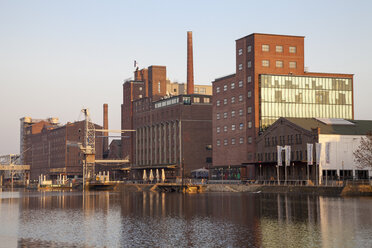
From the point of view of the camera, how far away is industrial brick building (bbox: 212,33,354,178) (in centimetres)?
16038

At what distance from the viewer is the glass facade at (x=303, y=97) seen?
161 meters

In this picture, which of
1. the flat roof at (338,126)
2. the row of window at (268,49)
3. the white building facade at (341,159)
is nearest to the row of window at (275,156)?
the white building facade at (341,159)

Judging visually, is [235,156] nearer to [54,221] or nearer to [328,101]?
[328,101]

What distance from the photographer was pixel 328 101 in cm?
16775

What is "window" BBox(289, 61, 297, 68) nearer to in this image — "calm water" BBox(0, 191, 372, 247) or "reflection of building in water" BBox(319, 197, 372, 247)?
"reflection of building in water" BBox(319, 197, 372, 247)

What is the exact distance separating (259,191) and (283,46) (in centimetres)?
5304

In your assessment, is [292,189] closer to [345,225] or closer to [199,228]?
[345,225]


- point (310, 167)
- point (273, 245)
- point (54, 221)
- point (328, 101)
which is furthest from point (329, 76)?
point (273, 245)

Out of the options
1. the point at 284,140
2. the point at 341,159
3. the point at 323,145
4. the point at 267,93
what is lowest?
the point at 341,159

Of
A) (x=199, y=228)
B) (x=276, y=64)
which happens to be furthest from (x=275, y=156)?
(x=199, y=228)

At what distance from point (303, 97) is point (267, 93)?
11.8 metres

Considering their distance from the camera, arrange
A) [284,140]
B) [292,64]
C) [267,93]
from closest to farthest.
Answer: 1. [284,140]
2. [267,93]
3. [292,64]

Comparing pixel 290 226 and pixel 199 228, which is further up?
pixel 290 226

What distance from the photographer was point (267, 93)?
16100 cm
